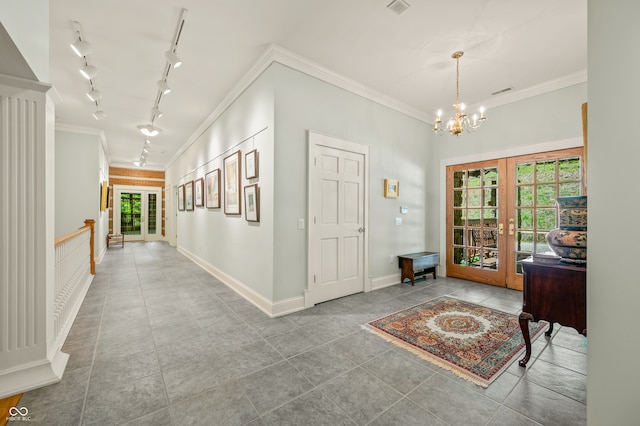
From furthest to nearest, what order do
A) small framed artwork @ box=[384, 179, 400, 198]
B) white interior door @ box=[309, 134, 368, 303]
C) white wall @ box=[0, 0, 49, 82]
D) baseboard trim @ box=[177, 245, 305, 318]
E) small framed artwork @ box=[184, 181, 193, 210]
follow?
small framed artwork @ box=[184, 181, 193, 210] < small framed artwork @ box=[384, 179, 400, 198] < white interior door @ box=[309, 134, 368, 303] < baseboard trim @ box=[177, 245, 305, 318] < white wall @ box=[0, 0, 49, 82]

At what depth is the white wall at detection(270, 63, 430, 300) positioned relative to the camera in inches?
127

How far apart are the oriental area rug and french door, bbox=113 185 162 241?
11.2 m

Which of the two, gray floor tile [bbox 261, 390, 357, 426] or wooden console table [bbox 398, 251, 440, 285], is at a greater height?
wooden console table [bbox 398, 251, 440, 285]

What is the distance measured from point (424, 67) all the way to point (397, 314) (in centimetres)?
320

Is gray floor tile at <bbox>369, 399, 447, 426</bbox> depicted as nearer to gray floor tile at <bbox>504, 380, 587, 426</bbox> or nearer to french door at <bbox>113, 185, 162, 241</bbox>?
gray floor tile at <bbox>504, 380, 587, 426</bbox>

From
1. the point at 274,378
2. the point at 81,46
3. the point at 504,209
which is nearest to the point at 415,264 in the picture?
the point at 504,209

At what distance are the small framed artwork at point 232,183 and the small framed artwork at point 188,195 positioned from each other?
113 inches

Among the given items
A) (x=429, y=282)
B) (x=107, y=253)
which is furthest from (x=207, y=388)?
(x=107, y=253)

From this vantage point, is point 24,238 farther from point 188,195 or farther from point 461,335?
point 188,195

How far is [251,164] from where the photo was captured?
3648 mm

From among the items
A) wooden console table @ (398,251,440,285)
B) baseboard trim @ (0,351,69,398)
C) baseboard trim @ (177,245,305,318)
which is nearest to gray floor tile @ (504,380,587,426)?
baseboard trim @ (177,245,305,318)

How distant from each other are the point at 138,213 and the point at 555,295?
12.9 meters

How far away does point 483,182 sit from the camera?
15.4ft

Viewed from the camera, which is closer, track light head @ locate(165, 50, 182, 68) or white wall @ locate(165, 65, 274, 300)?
track light head @ locate(165, 50, 182, 68)
